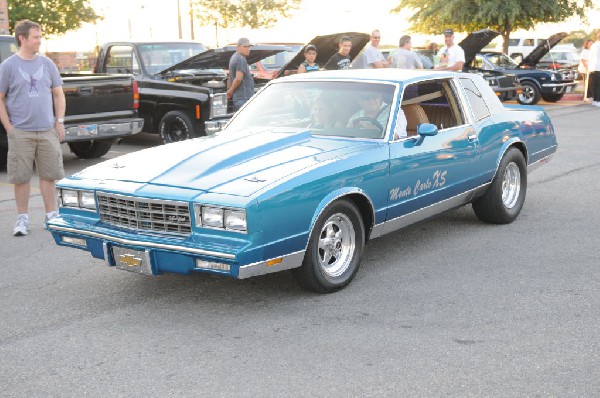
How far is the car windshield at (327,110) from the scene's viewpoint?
19.6 ft

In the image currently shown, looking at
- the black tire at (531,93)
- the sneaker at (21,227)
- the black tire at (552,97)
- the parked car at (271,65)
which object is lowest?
the black tire at (552,97)

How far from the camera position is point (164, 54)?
531 inches

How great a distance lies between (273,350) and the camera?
4.36 metres

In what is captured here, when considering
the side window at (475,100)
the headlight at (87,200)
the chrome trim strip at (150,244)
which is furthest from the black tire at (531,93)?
the chrome trim strip at (150,244)

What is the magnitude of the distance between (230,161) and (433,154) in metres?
1.74

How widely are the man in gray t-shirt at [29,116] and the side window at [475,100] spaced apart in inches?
145

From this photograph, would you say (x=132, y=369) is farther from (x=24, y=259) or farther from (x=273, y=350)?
(x=24, y=259)

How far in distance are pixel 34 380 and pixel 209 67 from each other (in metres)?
9.99

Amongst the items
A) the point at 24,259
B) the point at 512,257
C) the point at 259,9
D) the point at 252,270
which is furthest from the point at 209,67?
the point at 259,9

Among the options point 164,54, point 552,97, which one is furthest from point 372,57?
point 552,97

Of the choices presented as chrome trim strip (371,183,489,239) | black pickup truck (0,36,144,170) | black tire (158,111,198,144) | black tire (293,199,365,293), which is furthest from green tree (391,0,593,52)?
black tire (293,199,365,293)

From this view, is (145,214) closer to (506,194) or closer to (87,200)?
(87,200)

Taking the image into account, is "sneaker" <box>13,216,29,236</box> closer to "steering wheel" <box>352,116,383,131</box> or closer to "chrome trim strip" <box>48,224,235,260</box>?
"chrome trim strip" <box>48,224,235,260</box>

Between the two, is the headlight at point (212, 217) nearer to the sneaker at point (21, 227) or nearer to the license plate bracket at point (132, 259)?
the license plate bracket at point (132, 259)
